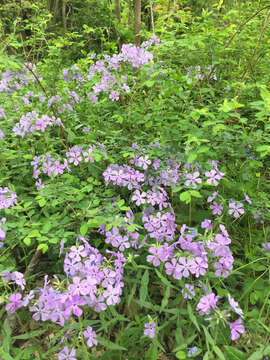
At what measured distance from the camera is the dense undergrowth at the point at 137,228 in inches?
49.1

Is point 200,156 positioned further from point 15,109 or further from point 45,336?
point 15,109

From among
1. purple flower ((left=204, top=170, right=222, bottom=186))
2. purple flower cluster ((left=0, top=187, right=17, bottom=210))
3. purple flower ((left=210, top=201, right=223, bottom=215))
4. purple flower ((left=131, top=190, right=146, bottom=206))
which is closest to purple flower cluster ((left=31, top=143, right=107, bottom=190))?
purple flower cluster ((left=0, top=187, right=17, bottom=210))

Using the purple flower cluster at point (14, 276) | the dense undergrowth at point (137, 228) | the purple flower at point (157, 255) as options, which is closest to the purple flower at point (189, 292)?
the dense undergrowth at point (137, 228)

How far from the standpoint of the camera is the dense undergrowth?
125cm

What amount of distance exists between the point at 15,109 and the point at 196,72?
4.83 feet

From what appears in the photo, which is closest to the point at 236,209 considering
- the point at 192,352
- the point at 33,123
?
the point at 192,352

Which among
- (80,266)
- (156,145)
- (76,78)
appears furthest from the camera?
(76,78)

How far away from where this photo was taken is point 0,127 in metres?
2.20

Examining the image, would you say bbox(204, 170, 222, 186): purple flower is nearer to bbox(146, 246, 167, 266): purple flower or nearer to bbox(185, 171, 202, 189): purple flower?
bbox(185, 171, 202, 189): purple flower

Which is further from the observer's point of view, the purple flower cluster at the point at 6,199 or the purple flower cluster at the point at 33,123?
the purple flower cluster at the point at 33,123

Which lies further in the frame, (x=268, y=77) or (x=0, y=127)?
(x=268, y=77)

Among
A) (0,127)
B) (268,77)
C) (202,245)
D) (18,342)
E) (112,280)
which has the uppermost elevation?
(268,77)

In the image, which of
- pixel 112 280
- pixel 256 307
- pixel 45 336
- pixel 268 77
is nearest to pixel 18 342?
pixel 45 336

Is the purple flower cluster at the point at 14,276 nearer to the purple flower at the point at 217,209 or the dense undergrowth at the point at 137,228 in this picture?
the dense undergrowth at the point at 137,228
